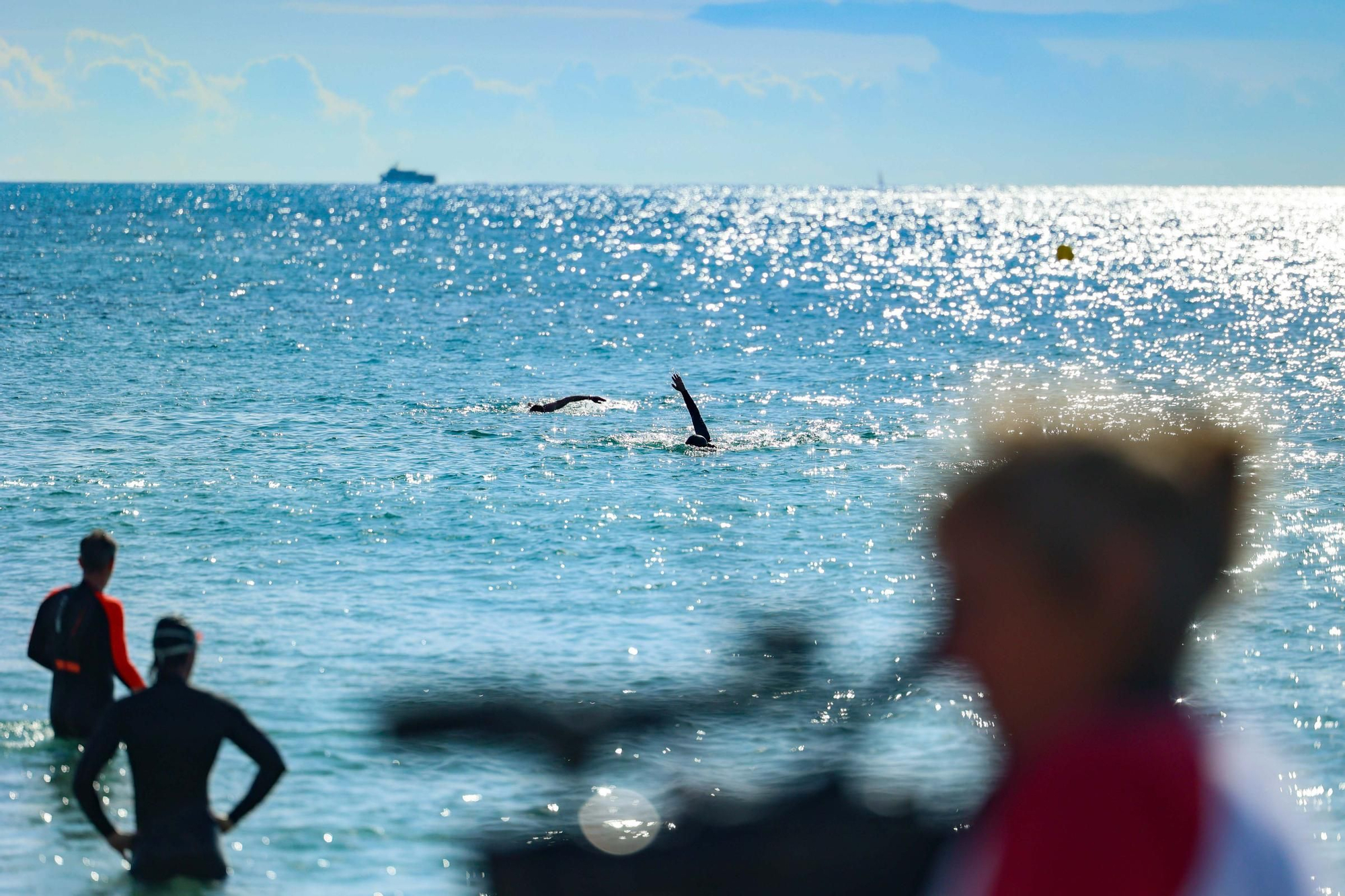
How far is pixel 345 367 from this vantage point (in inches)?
→ 1911

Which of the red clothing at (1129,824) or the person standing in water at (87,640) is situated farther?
the person standing in water at (87,640)

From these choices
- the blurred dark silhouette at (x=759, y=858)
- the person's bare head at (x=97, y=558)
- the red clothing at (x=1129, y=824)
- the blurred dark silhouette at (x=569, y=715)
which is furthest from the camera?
the person's bare head at (x=97, y=558)

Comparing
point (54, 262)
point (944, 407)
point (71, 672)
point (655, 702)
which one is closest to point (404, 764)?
point (71, 672)

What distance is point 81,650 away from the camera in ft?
36.0

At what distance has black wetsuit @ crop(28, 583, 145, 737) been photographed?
10.5 meters

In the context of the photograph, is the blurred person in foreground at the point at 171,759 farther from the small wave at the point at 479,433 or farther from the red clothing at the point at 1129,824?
the small wave at the point at 479,433

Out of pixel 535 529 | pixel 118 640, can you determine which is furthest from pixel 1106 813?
pixel 535 529

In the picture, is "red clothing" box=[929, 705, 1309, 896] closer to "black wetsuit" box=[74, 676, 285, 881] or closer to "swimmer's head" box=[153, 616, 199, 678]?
"swimmer's head" box=[153, 616, 199, 678]

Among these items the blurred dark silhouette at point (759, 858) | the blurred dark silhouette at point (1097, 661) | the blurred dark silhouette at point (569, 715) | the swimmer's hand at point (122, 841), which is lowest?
the swimmer's hand at point (122, 841)

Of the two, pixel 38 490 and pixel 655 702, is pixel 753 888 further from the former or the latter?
pixel 38 490

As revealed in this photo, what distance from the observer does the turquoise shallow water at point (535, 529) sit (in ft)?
21.3

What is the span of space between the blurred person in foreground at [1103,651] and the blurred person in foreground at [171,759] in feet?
23.2

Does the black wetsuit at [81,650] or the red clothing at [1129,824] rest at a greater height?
the red clothing at [1129,824]

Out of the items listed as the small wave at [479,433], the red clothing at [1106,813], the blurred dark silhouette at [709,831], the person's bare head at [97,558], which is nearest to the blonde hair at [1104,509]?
the red clothing at [1106,813]
